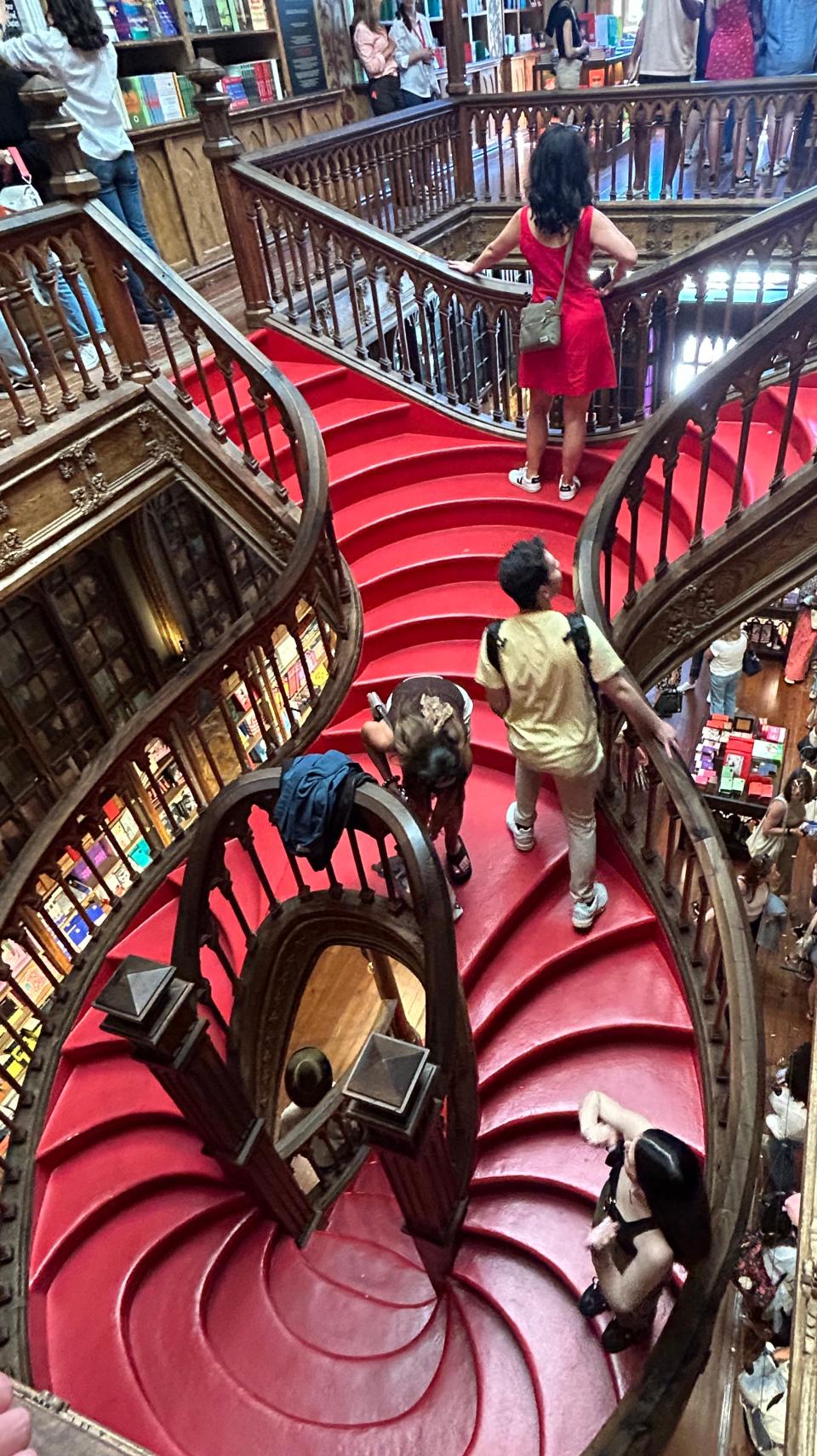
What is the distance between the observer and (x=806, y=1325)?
264cm

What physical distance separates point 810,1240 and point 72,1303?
2638 mm

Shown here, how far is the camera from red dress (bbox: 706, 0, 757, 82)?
19.9ft

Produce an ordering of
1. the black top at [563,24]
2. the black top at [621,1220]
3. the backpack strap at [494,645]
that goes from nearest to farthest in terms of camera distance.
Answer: the black top at [621,1220] < the backpack strap at [494,645] < the black top at [563,24]

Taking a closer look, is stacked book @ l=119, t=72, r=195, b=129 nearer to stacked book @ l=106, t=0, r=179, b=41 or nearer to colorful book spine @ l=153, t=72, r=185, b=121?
colorful book spine @ l=153, t=72, r=185, b=121

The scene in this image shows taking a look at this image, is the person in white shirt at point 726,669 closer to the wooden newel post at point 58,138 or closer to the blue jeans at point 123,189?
the blue jeans at point 123,189

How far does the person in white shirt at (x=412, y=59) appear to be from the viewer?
7.19 m

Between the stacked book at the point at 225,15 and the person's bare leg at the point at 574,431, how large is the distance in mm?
4756

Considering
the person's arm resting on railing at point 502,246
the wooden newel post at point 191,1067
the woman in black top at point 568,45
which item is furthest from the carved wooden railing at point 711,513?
the woman in black top at point 568,45

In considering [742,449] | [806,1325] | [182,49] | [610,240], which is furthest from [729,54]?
[806,1325]

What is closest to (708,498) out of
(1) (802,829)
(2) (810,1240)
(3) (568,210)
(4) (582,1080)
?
(3) (568,210)

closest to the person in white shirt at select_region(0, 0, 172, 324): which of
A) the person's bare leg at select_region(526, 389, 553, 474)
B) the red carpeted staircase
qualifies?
the person's bare leg at select_region(526, 389, 553, 474)

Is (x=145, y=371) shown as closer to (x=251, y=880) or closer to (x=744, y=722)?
(x=251, y=880)

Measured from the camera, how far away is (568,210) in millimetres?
3428

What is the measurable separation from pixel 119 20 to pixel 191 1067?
6.83 m
